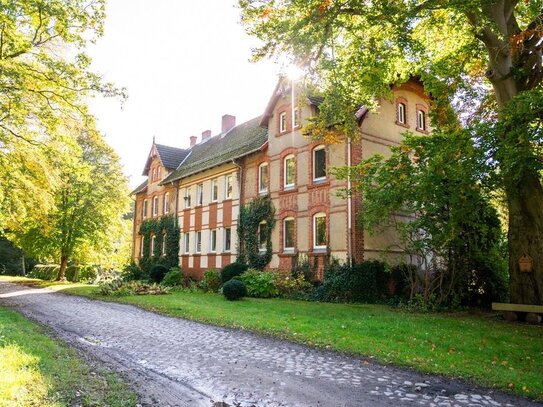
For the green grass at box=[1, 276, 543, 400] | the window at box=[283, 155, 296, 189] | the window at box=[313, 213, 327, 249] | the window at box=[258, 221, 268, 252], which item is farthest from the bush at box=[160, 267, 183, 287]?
the green grass at box=[1, 276, 543, 400]

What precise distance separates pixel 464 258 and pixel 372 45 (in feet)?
29.6

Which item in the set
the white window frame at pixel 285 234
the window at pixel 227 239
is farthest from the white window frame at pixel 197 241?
the white window frame at pixel 285 234

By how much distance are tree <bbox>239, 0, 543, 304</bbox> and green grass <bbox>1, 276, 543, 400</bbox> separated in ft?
12.8

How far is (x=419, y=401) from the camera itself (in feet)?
19.7

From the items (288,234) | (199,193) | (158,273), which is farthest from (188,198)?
(288,234)

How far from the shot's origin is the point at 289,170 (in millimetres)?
23812

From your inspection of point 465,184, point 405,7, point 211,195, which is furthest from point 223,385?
point 211,195

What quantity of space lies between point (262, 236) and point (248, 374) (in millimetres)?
17793

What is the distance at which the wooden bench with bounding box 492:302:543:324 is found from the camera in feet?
43.7

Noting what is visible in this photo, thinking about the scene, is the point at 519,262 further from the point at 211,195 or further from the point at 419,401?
the point at 211,195

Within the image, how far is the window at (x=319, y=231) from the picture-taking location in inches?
832

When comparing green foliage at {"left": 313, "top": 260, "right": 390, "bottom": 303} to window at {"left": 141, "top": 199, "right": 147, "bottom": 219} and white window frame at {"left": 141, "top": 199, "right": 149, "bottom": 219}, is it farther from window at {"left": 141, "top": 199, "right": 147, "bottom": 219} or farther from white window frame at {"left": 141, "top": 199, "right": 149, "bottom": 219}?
window at {"left": 141, "top": 199, "right": 147, "bottom": 219}

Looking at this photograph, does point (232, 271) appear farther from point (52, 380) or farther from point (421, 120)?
point (52, 380)

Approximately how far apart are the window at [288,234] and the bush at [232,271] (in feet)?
9.10
